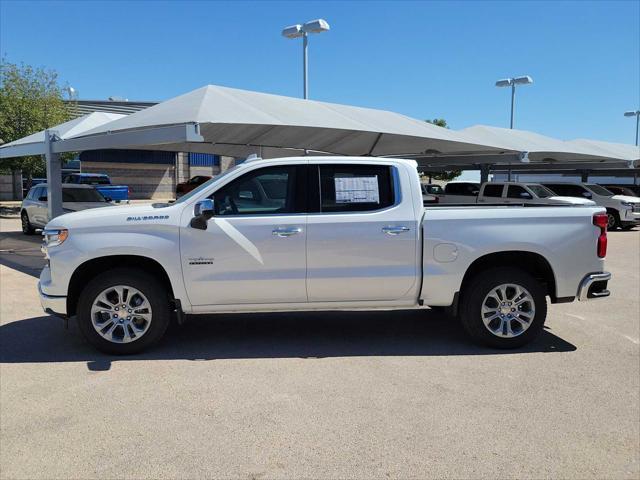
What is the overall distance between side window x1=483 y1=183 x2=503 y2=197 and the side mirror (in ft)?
51.8

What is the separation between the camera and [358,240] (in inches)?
208

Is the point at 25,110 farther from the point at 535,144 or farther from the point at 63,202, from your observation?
the point at 535,144

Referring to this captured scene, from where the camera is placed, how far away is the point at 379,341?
581cm

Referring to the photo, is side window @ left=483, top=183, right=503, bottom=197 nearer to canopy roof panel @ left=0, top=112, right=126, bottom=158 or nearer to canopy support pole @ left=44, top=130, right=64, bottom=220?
canopy roof panel @ left=0, top=112, right=126, bottom=158

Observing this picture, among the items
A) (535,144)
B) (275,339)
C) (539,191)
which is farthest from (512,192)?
(275,339)

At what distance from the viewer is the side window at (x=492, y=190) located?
63.5 feet

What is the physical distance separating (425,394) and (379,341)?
1456mm

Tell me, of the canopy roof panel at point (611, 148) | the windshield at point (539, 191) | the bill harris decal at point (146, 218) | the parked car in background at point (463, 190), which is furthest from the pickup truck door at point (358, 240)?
the canopy roof panel at point (611, 148)

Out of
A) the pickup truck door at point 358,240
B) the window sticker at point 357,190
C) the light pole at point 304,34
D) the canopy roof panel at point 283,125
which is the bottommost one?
the pickup truck door at point 358,240

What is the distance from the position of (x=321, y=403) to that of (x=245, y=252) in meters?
1.65

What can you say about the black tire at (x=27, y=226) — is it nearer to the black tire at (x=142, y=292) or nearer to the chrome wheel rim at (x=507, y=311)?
the black tire at (x=142, y=292)

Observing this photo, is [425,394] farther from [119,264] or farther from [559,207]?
[119,264]

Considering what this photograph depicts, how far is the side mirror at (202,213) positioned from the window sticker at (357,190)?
3.99 ft

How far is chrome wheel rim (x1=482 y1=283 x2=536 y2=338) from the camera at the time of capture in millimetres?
5465
